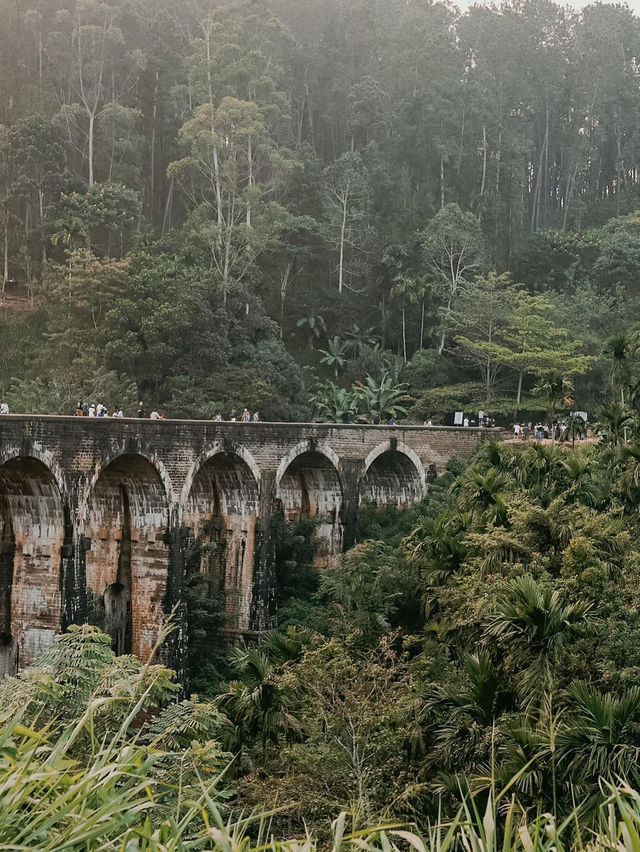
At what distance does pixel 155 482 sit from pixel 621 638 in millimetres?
14398

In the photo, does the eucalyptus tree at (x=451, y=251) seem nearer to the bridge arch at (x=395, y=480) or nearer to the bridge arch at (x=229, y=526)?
the bridge arch at (x=395, y=480)

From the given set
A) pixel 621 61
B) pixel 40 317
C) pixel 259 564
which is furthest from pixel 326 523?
pixel 621 61

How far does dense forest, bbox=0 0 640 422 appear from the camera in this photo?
45.0m

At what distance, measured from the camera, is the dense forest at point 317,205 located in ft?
148

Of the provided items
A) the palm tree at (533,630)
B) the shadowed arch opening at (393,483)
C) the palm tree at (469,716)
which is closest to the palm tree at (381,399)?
the shadowed arch opening at (393,483)

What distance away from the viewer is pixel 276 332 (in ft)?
176

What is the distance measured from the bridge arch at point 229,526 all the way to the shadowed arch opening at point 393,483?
870 centimetres

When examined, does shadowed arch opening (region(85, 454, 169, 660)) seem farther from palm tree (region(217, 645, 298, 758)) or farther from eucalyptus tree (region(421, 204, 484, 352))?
eucalyptus tree (region(421, 204, 484, 352))

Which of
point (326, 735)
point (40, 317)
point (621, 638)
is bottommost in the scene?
point (326, 735)

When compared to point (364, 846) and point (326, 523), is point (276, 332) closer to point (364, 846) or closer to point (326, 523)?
point (326, 523)

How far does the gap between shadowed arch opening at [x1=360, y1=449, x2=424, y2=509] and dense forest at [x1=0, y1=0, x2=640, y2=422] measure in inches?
234

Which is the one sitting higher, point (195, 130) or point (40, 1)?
point (40, 1)

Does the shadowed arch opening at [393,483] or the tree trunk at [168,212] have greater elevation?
the tree trunk at [168,212]

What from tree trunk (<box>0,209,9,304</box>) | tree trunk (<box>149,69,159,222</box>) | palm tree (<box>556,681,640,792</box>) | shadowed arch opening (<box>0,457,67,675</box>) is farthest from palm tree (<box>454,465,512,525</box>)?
tree trunk (<box>149,69,159,222</box>)
